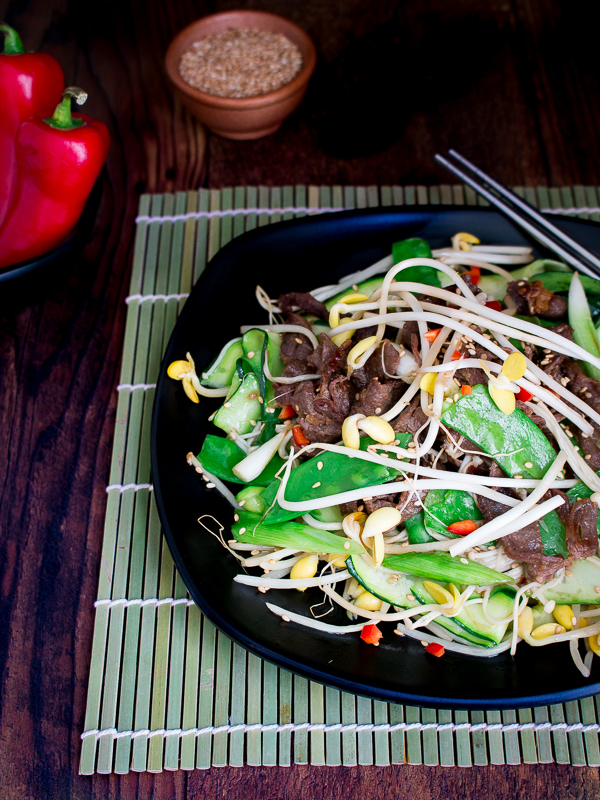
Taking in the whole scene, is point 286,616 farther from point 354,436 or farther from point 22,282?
point 22,282

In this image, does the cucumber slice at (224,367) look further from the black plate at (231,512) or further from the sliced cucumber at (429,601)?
the sliced cucumber at (429,601)

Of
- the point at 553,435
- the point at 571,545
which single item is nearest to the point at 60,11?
the point at 553,435

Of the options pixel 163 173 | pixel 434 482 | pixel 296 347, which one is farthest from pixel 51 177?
pixel 434 482

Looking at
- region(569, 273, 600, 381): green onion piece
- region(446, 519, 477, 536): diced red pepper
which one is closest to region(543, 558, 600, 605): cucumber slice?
region(446, 519, 477, 536): diced red pepper

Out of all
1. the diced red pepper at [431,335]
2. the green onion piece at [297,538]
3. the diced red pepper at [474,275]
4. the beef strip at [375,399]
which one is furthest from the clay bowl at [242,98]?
the green onion piece at [297,538]

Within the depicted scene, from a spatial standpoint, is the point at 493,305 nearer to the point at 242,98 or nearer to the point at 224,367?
the point at 224,367

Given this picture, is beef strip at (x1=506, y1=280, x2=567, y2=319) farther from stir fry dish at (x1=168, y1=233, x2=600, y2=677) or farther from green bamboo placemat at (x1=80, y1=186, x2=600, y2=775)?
green bamboo placemat at (x1=80, y1=186, x2=600, y2=775)
